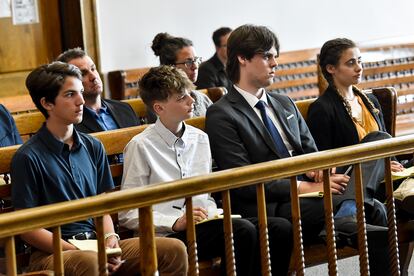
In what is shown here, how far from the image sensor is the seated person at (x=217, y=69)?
7543mm

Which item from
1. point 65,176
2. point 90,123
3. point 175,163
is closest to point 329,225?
point 175,163

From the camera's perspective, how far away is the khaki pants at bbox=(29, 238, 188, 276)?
3734mm

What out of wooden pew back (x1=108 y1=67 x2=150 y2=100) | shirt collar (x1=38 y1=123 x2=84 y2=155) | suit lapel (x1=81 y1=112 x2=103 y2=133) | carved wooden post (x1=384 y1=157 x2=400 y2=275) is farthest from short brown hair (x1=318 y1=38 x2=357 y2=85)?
wooden pew back (x1=108 y1=67 x2=150 y2=100)

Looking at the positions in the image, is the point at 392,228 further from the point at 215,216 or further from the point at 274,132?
the point at 274,132

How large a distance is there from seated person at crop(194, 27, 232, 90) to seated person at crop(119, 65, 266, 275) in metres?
2.96

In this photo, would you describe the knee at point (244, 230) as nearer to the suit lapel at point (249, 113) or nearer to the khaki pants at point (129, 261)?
the khaki pants at point (129, 261)

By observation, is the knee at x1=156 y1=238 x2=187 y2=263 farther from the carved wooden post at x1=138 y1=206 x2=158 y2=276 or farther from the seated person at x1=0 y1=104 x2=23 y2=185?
the seated person at x1=0 y1=104 x2=23 y2=185

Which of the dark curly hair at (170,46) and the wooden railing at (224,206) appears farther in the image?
the dark curly hair at (170,46)

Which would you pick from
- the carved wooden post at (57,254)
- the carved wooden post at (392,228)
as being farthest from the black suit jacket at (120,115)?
the carved wooden post at (57,254)

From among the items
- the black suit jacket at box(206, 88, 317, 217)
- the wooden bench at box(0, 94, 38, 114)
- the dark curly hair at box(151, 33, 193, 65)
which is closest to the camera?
the black suit jacket at box(206, 88, 317, 217)

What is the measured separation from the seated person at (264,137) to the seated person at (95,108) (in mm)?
696

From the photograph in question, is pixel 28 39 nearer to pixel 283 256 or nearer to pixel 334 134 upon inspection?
pixel 334 134

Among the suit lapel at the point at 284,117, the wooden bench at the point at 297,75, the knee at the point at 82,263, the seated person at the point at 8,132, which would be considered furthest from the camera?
the wooden bench at the point at 297,75

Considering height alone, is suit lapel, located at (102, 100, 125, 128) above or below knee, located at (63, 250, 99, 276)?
above
